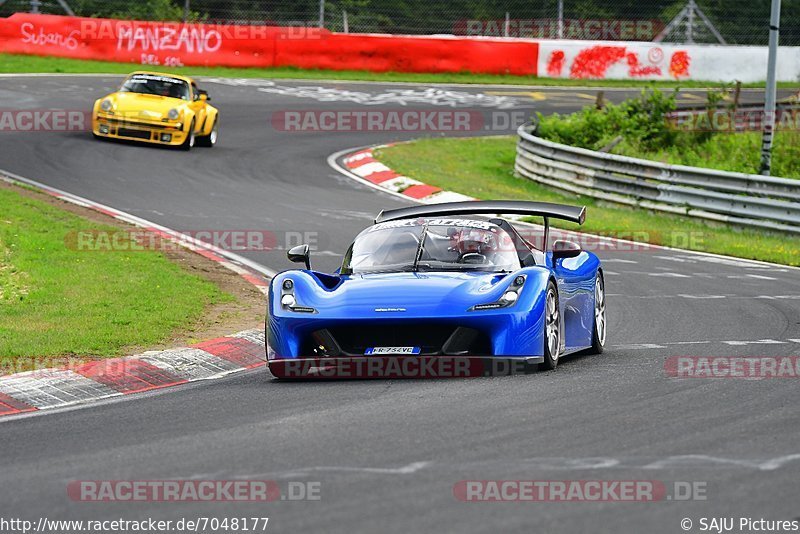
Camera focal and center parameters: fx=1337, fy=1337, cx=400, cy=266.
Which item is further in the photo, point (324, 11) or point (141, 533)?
point (324, 11)

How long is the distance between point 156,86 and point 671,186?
10.4m

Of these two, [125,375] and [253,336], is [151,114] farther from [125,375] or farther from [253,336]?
[125,375]

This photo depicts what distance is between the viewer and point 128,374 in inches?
364

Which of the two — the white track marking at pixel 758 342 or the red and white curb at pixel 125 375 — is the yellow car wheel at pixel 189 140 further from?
the white track marking at pixel 758 342

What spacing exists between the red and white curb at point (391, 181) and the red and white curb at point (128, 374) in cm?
1201

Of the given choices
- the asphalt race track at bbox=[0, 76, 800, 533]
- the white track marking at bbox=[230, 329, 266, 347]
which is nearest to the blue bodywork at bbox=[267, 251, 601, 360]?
the asphalt race track at bbox=[0, 76, 800, 533]

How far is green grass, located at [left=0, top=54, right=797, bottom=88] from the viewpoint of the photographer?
1438 inches

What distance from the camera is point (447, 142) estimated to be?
30703mm

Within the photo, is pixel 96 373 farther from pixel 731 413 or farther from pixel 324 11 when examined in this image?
pixel 324 11

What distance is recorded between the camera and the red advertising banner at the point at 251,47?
37.8 m

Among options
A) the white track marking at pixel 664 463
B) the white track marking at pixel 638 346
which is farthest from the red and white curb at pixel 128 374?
the white track marking at pixel 664 463

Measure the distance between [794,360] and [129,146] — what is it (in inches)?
721

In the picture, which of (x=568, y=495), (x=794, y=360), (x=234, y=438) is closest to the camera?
(x=568, y=495)

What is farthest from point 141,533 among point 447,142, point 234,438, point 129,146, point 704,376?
point 447,142
